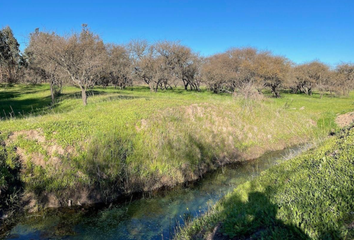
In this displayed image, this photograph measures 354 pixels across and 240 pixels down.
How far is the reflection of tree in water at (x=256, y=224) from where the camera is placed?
4.05m

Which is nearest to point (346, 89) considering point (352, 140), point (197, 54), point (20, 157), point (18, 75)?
point (197, 54)

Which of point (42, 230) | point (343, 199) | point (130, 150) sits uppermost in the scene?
point (343, 199)

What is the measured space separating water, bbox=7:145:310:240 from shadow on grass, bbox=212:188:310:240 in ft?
6.70

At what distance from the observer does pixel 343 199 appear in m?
4.39

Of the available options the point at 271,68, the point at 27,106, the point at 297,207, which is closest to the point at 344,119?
the point at 271,68

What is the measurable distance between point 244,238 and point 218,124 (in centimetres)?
1140

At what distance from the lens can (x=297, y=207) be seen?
4.55 m

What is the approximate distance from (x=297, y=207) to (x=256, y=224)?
0.91 meters

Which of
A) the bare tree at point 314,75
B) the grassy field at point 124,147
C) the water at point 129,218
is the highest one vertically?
the bare tree at point 314,75

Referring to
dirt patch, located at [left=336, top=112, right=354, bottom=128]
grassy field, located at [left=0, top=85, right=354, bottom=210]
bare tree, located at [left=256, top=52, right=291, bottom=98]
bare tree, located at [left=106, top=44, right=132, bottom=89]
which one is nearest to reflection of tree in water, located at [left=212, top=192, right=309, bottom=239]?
grassy field, located at [left=0, top=85, right=354, bottom=210]

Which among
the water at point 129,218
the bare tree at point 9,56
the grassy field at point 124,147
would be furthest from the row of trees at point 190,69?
the water at point 129,218

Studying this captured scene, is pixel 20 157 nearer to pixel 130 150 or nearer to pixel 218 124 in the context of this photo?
pixel 130 150

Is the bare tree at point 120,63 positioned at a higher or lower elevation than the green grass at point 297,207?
higher

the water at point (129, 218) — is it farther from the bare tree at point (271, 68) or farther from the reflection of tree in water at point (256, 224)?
the bare tree at point (271, 68)
